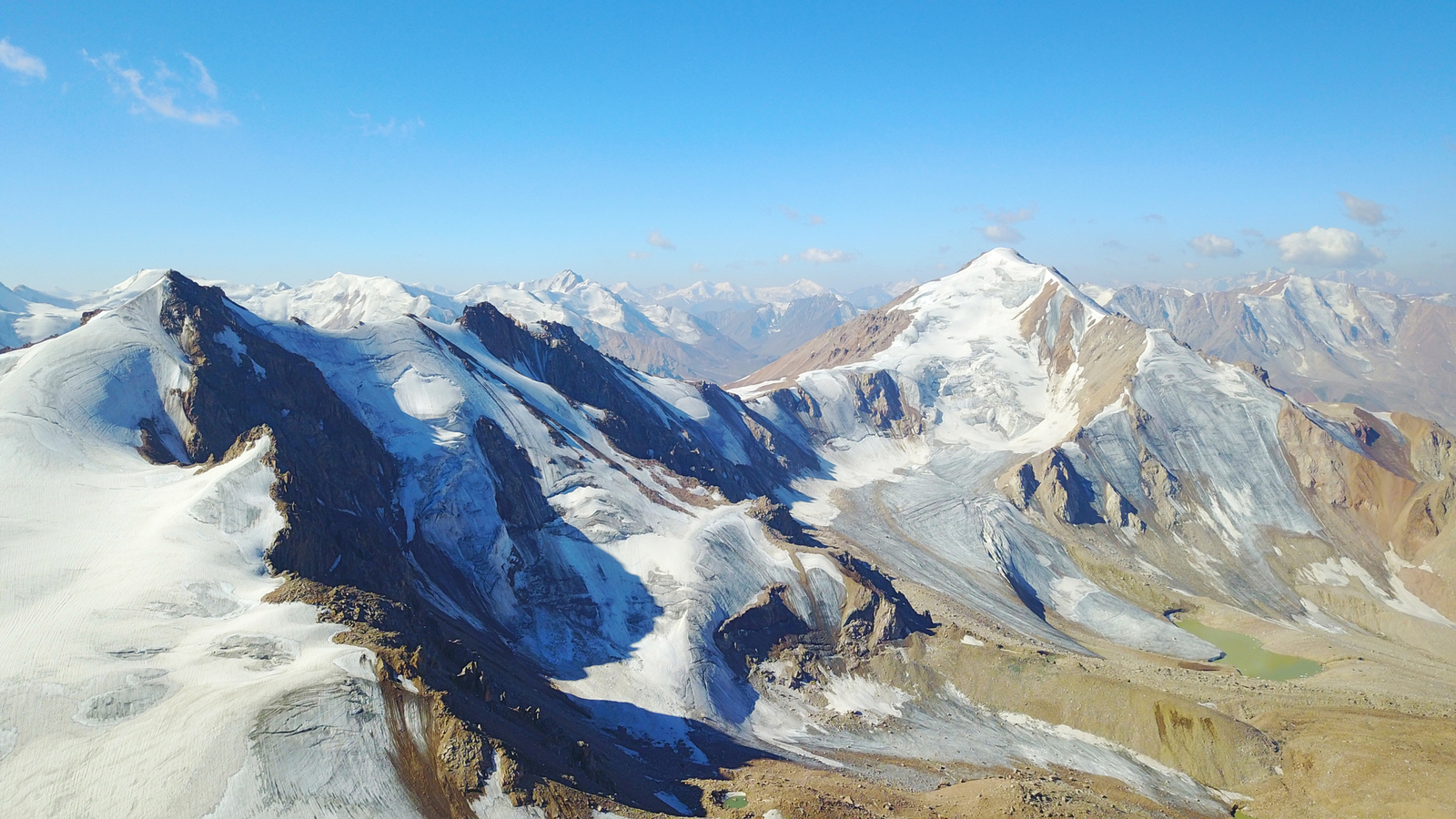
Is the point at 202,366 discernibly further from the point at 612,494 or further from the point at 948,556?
the point at 948,556

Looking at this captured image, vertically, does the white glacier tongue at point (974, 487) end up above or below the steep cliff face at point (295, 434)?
below

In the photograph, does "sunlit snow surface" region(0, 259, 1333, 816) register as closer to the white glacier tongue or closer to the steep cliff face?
the white glacier tongue

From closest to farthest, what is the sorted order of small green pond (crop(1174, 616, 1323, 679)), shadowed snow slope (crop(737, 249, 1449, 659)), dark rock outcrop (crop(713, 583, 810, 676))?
dark rock outcrop (crop(713, 583, 810, 676)) → small green pond (crop(1174, 616, 1323, 679)) → shadowed snow slope (crop(737, 249, 1449, 659))

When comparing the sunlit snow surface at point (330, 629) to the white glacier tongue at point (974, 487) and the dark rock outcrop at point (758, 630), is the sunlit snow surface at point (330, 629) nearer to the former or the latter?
the white glacier tongue at point (974, 487)

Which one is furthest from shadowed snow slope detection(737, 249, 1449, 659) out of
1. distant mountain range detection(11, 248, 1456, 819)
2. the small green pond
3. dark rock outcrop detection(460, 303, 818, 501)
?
dark rock outcrop detection(460, 303, 818, 501)

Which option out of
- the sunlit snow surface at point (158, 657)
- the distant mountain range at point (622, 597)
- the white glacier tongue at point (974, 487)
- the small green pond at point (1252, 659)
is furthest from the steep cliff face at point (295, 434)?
the small green pond at point (1252, 659)

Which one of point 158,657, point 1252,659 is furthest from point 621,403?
point 1252,659

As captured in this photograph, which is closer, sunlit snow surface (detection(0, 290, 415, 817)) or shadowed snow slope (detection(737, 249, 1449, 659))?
sunlit snow surface (detection(0, 290, 415, 817))

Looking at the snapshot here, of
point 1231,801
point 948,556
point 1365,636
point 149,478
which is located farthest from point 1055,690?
point 149,478
